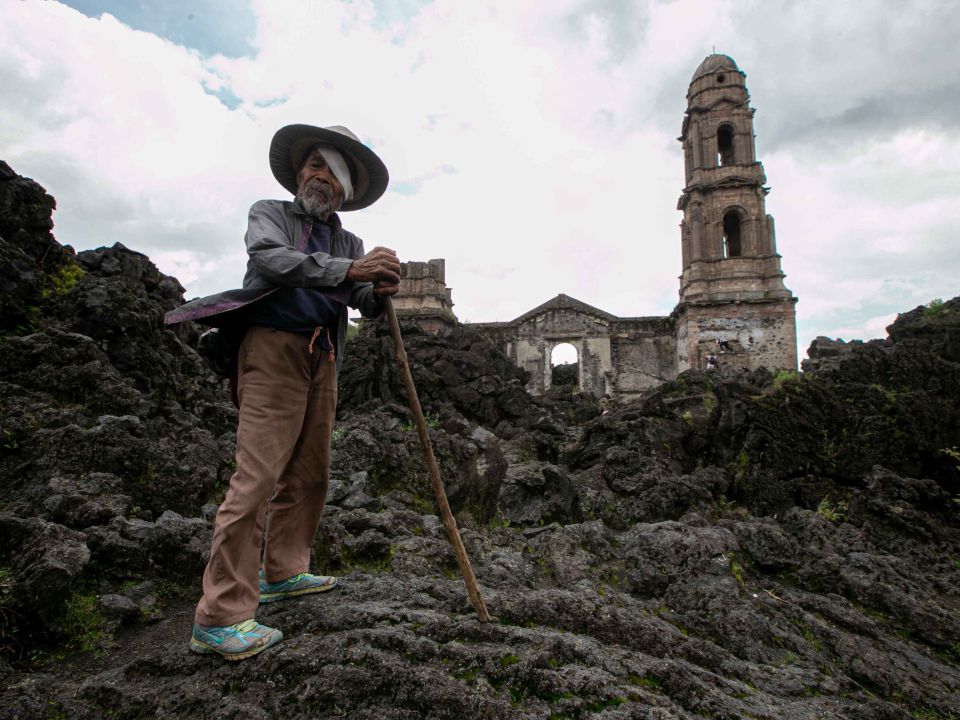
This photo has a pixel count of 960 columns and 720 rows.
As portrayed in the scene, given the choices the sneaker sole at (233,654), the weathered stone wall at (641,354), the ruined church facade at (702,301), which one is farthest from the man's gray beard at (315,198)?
the weathered stone wall at (641,354)

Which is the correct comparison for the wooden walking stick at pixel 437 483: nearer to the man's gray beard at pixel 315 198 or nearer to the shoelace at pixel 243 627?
the man's gray beard at pixel 315 198

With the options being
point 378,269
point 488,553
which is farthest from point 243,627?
point 488,553

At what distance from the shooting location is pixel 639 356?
86.3ft

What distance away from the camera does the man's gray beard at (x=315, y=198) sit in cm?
275

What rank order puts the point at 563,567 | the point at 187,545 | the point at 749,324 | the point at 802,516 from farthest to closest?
the point at 749,324 < the point at 802,516 < the point at 563,567 < the point at 187,545

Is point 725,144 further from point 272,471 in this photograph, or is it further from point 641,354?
point 272,471

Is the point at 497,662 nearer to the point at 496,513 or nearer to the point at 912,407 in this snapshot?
the point at 496,513

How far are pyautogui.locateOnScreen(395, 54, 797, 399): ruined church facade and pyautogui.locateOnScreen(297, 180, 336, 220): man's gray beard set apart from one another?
21.4 m

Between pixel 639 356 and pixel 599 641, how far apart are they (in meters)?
25.0

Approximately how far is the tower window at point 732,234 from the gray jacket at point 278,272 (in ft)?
82.3

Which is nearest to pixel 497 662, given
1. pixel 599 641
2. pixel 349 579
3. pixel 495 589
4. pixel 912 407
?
pixel 599 641

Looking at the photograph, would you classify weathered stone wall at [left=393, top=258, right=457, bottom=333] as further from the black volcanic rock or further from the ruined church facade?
the black volcanic rock

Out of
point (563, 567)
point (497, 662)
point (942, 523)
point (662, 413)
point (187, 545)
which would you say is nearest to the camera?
point (497, 662)

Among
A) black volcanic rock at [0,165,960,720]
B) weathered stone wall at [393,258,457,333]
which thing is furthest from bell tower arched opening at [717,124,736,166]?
black volcanic rock at [0,165,960,720]
